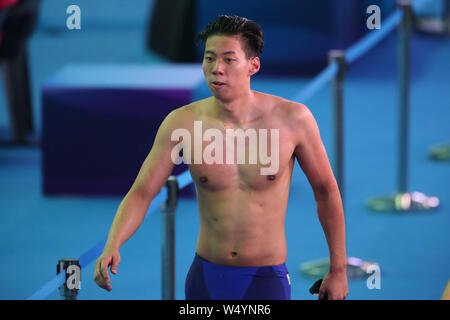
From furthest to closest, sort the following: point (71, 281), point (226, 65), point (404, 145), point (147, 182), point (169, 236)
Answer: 1. point (404, 145)
2. point (169, 236)
3. point (71, 281)
4. point (147, 182)
5. point (226, 65)

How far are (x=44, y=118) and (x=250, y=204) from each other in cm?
378

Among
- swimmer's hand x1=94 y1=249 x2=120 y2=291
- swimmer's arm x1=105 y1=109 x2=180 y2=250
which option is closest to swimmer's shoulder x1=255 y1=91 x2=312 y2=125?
swimmer's arm x1=105 y1=109 x2=180 y2=250

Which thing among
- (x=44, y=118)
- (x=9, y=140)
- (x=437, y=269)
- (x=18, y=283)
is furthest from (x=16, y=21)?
(x=437, y=269)

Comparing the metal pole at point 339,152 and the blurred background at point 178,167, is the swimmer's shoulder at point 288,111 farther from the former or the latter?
the metal pole at point 339,152

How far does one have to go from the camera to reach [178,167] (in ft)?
17.1

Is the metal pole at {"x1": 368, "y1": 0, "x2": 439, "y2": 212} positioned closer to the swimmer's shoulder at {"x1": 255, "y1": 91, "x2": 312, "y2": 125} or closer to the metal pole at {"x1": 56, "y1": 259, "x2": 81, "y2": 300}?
the metal pole at {"x1": 56, "y1": 259, "x2": 81, "y2": 300}

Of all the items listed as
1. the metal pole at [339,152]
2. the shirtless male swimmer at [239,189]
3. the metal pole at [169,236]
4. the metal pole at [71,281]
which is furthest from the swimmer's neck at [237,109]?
the metal pole at [339,152]

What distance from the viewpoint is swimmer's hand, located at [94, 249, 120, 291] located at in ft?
7.47

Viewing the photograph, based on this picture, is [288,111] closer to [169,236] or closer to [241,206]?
[241,206]

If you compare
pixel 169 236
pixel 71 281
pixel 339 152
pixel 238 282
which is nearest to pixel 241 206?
pixel 238 282

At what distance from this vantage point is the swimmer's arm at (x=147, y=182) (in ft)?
7.67

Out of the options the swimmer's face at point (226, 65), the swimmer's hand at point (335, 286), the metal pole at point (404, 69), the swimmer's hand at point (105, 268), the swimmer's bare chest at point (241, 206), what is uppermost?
the metal pole at point (404, 69)

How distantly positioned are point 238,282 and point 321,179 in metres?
0.33
